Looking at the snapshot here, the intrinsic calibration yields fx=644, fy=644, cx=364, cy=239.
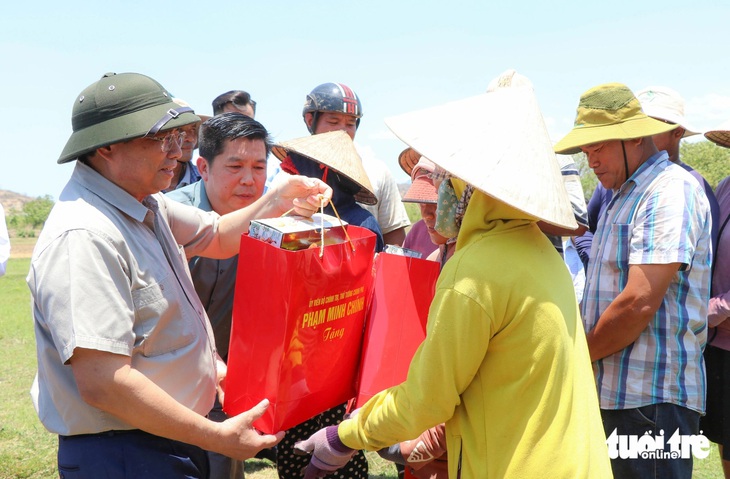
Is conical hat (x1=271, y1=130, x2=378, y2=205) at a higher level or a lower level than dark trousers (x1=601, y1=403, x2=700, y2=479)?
higher

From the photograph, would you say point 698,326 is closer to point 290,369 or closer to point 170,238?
point 290,369

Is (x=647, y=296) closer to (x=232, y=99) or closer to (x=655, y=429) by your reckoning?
(x=655, y=429)

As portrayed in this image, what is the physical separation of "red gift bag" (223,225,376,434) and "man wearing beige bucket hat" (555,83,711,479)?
1.18m

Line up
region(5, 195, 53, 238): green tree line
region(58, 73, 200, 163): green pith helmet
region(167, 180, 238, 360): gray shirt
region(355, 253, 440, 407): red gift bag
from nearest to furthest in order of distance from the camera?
region(58, 73, 200, 163): green pith helmet → region(355, 253, 440, 407): red gift bag → region(167, 180, 238, 360): gray shirt → region(5, 195, 53, 238): green tree line

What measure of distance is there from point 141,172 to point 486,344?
3.97ft

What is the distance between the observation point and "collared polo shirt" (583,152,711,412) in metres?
2.72

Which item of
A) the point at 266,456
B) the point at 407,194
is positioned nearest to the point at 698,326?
the point at 407,194

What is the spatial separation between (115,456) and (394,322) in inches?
39.9

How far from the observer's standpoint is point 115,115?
2000mm

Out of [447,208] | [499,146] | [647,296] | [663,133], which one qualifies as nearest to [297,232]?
[447,208]

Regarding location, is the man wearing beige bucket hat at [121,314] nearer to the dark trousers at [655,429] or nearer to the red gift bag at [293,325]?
the red gift bag at [293,325]

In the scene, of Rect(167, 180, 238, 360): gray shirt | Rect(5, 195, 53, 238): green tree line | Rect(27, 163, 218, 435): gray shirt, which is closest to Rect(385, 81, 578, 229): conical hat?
Rect(27, 163, 218, 435): gray shirt

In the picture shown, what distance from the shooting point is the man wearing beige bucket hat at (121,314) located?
1.84 metres

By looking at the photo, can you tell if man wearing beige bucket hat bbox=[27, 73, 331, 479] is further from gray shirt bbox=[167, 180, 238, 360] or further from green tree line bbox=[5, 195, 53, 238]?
green tree line bbox=[5, 195, 53, 238]
